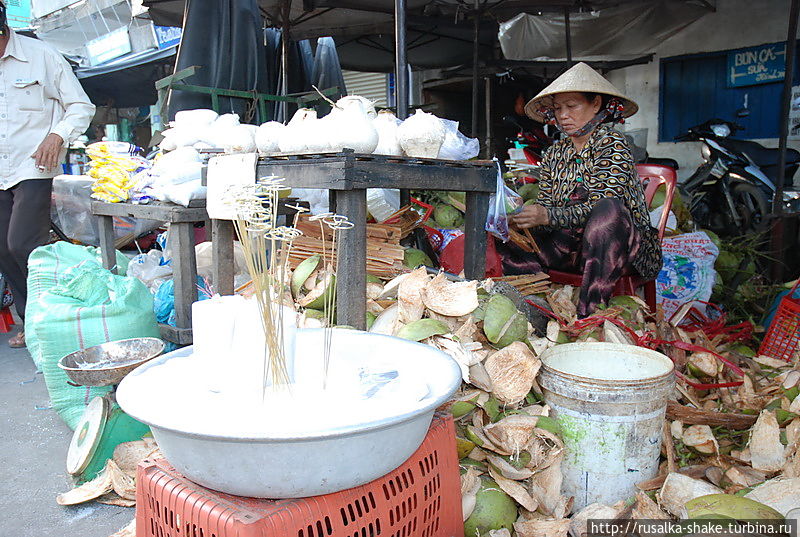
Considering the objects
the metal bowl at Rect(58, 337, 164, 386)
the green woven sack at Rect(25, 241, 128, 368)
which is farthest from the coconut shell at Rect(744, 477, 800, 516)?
the green woven sack at Rect(25, 241, 128, 368)

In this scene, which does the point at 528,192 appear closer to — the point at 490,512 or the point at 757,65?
the point at 490,512

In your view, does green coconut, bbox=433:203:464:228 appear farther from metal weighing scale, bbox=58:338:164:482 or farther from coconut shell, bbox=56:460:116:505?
coconut shell, bbox=56:460:116:505

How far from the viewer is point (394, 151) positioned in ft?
7.56

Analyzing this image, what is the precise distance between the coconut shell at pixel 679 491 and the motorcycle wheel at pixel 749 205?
167 inches

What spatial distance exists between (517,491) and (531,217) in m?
1.49

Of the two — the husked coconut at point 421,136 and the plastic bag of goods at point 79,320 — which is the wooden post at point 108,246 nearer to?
the plastic bag of goods at point 79,320

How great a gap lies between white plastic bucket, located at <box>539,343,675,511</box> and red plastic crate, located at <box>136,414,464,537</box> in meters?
0.56

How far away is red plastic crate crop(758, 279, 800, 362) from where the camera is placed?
8.62 ft

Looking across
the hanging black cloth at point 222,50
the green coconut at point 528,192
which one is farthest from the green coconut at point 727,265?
the hanging black cloth at point 222,50

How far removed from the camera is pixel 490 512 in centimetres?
163

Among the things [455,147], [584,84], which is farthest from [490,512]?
[584,84]

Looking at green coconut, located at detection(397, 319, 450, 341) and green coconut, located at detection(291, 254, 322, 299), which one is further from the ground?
green coconut, located at detection(291, 254, 322, 299)

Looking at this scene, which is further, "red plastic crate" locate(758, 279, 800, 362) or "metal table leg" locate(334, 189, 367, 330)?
"red plastic crate" locate(758, 279, 800, 362)

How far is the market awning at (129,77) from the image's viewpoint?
9.38 meters
